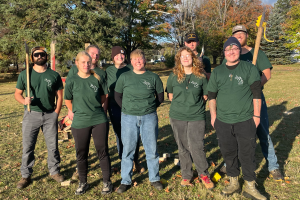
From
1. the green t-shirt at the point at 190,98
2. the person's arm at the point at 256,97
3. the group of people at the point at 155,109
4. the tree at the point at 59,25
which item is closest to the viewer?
the person's arm at the point at 256,97

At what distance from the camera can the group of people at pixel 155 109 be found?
138 inches

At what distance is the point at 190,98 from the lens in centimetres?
386

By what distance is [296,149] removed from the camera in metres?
5.74

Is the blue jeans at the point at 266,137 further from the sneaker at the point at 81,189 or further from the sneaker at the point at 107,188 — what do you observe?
the sneaker at the point at 81,189

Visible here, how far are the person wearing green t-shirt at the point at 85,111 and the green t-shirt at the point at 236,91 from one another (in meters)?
1.91

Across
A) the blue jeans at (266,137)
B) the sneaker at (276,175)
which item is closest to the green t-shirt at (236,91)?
the blue jeans at (266,137)

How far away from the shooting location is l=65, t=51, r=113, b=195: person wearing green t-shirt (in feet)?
12.2

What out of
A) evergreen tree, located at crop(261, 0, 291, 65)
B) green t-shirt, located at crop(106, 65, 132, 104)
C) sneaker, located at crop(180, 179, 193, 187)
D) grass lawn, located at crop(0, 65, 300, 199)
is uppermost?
evergreen tree, located at crop(261, 0, 291, 65)

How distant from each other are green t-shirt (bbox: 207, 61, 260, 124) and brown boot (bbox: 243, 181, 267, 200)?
1055 millimetres

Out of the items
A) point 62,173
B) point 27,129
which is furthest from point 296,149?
point 27,129

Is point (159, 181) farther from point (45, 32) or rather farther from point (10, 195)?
Answer: point (45, 32)

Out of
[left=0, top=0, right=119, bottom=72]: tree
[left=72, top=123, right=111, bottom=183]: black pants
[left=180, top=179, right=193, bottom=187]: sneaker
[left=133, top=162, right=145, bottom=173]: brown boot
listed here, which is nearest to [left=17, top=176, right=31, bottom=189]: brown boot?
[left=72, top=123, right=111, bottom=183]: black pants

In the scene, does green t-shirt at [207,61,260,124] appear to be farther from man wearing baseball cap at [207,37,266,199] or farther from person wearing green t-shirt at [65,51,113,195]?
person wearing green t-shirt at [65,51,113,195]

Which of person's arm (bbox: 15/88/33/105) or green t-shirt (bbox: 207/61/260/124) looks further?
person's arm (bbox: 15/88/33/105)
